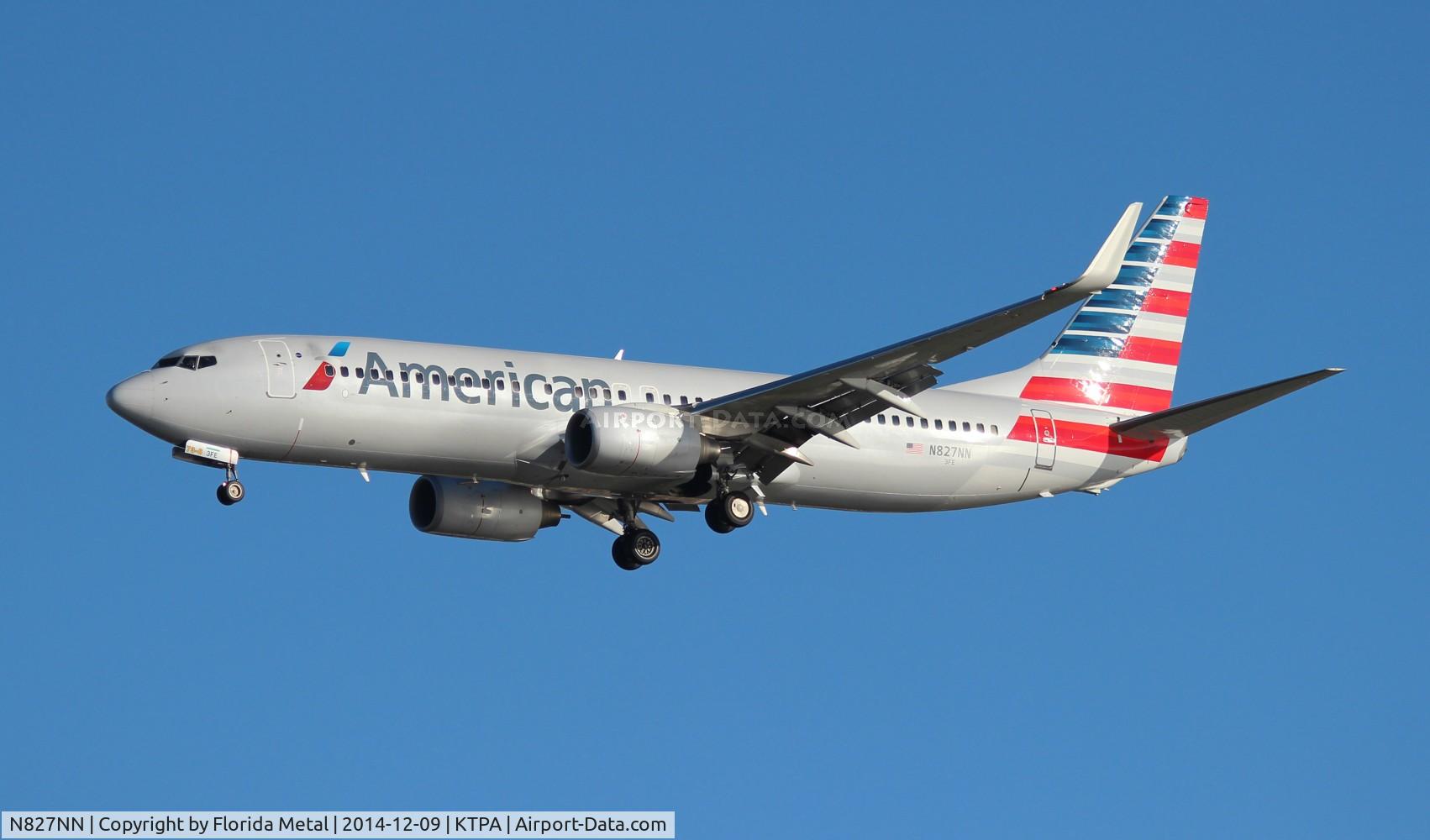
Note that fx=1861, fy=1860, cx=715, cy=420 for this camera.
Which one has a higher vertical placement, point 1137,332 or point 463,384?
point 1137,332

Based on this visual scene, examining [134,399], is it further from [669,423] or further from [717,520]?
[717,520]

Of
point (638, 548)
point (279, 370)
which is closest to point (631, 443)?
point (638, 548)

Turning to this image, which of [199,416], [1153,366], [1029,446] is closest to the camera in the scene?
[199,416]

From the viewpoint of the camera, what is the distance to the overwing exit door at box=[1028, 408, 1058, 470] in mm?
45250

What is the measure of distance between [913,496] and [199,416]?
16.6 meters

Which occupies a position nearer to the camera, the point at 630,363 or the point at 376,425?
the point at 376,425

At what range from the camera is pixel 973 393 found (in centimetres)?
4653

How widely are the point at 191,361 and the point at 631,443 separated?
9.26 m

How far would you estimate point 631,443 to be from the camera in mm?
38688

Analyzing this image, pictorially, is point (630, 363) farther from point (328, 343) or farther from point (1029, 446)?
point (1029, 446)

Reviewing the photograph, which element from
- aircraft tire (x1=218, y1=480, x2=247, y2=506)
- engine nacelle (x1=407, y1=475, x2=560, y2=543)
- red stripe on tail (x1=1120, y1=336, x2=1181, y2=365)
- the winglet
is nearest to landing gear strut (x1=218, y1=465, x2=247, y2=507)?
aircraft tire (x1=218, y1=480, x2=247, y2=506)

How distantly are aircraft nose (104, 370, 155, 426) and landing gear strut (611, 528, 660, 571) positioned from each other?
11.7m

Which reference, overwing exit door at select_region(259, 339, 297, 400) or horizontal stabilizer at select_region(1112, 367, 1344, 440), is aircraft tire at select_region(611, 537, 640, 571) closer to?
overwing exit door at select_region(259, 339, 297, 400)

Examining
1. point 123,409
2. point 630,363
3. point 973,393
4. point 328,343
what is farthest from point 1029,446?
point 123,409
